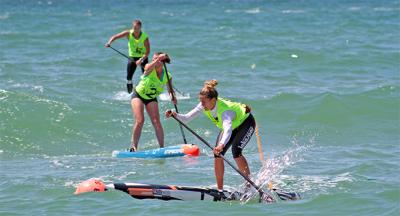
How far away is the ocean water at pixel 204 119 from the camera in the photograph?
1057cm

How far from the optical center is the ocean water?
10.6m

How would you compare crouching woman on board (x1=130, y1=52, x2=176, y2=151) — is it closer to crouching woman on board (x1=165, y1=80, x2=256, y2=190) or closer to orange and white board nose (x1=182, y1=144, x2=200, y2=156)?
orange and white board nose (x1=182, y1=144, x2=200, y2=156)

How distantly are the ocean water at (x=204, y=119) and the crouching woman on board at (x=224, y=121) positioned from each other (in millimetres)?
534

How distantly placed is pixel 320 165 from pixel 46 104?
6.46 m

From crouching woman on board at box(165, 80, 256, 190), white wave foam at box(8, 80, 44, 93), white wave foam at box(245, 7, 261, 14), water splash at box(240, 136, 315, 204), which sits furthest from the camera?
white wave foam at box(245, 7, 261, 14)

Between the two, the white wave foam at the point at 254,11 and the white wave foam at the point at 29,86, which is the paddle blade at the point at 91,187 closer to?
the white wave foam at the point at 29,86

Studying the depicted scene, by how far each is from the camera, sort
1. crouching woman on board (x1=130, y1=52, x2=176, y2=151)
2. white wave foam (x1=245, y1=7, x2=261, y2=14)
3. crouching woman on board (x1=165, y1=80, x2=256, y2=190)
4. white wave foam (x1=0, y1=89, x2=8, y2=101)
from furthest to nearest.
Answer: white wave foam (x1=245, y1=7, x2=261, y2=14)
white wave foam (x1=0, y1=89, x2=8, y2=101)
crouching woman on board (x1=130, y1=52, x2=176, y2=151)
crouching woman on board (x1=165, y1=80, x2=256, y2=190)

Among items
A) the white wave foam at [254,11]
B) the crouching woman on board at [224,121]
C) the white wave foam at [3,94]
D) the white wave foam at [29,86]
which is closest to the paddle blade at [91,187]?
the crouching woman on board at [224,121]

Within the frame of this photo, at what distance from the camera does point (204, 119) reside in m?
16.5

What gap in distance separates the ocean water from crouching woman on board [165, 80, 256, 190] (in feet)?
1.75

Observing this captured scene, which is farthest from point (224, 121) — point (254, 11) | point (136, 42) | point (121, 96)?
point (254, 11)

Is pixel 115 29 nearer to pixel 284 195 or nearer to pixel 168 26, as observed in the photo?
pixel 168 26

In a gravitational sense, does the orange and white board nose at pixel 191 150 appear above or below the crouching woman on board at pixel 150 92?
below

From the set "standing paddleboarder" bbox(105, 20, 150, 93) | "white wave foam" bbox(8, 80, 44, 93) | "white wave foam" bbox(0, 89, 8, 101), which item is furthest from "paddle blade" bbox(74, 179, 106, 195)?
"white wave foam" bbox(8, 80, 44, 93)
